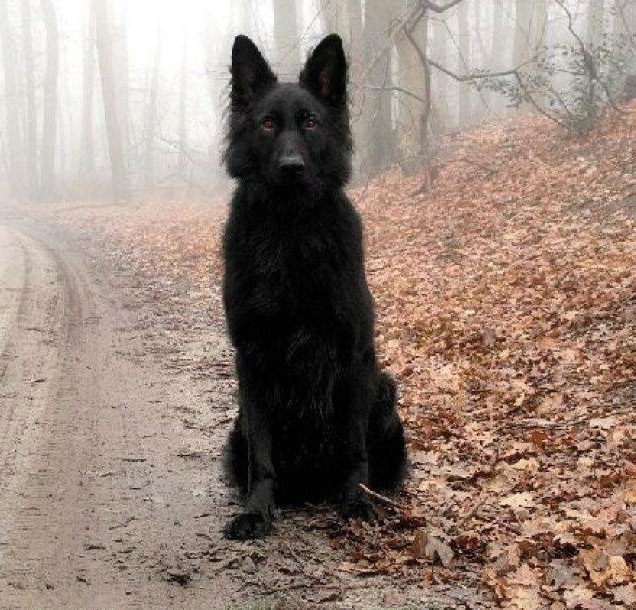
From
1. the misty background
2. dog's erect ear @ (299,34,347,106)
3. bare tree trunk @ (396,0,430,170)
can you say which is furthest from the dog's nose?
bare tree trunk @ (396,0,430,170)

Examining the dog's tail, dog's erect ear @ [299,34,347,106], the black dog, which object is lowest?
the dog's tail

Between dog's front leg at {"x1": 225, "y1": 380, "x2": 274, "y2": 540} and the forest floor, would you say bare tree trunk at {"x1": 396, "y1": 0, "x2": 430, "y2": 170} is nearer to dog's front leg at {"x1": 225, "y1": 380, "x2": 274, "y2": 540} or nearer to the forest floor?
the forest floor

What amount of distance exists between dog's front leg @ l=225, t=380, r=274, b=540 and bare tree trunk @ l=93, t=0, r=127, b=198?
27.3m

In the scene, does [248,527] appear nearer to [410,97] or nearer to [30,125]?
[410,97]

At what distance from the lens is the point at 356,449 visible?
15.1 ft

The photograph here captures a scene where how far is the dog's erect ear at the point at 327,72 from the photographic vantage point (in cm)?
459

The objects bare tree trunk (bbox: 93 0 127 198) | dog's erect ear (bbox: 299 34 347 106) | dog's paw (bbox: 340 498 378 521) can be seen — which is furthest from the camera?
bare tree trunk (bbox: 93 0 127 198)

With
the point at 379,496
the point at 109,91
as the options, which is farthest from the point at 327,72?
the point at 109,91

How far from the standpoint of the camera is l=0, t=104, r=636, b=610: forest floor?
3855 mm

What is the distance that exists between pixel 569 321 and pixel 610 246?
92.6 inches

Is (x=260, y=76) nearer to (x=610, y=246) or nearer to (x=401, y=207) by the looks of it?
(x=610, y=246)

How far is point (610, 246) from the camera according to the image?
9531 millimetres

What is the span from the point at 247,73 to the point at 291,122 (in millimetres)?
500

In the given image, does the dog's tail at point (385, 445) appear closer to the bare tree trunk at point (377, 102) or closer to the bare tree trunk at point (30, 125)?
the bare tree trunk at point (377, 102)
